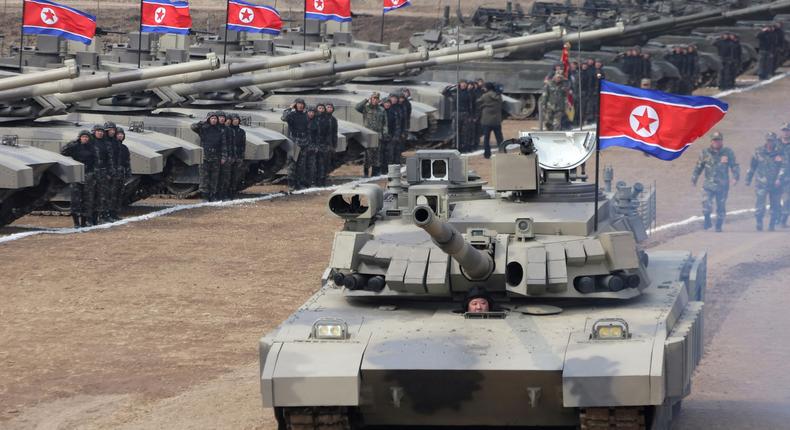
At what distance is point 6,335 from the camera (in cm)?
1605

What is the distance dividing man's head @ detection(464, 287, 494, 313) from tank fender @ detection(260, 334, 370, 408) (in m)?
1.33

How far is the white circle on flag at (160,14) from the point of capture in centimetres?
3169

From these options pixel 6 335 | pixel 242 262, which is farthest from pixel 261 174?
pixel 6 335

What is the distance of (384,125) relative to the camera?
3164 centimetres

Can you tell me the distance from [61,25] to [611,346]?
55.0ft

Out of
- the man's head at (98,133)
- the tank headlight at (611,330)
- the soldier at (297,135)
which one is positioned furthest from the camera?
the soldier at (297,135)

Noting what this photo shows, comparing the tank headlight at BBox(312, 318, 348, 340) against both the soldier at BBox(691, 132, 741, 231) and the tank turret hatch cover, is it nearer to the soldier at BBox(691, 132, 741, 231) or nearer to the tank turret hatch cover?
the tank turret hatch cover

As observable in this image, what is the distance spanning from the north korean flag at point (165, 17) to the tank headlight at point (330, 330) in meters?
20.9

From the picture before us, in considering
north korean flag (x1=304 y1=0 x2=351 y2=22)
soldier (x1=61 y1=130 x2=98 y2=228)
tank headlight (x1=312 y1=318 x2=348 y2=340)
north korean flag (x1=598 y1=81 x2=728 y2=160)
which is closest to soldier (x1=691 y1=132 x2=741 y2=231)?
soldier (x1=61 y1=130 x2=98 y2=228)

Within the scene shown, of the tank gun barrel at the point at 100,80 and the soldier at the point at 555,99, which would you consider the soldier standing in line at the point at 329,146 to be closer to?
the tank gun barrel at the point at 100,80

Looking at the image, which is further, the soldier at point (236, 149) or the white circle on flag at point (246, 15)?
the white circle on flag at point (246, 15)

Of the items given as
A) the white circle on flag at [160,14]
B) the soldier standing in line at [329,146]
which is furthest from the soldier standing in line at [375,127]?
the white circle on flag at [160,14]

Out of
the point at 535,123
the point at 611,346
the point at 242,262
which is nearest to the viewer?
the point at 611,346

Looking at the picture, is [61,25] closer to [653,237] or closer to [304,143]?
[304,143]
